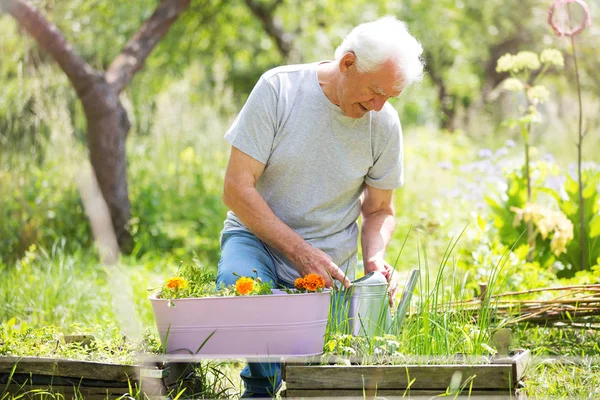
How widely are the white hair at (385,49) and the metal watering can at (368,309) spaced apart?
0.64m

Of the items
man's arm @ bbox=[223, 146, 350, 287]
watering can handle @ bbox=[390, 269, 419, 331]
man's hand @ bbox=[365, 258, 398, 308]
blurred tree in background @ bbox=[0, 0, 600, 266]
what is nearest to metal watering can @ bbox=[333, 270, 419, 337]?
watering can handle @ bbox=[390, 269, 419, 331]

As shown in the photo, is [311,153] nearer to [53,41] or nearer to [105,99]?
[105,99]

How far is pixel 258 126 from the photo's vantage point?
258cm

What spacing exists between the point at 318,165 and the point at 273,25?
6.15 metres

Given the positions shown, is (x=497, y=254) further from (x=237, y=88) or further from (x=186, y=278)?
(x=237, y=88)

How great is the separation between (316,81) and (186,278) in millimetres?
892

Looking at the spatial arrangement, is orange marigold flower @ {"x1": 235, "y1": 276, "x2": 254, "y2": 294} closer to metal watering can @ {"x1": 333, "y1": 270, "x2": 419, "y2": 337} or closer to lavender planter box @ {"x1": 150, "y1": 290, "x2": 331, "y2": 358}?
lavender planter box @ {"x1": 150, "y1": 290, "x2": 331, "y2": 358}

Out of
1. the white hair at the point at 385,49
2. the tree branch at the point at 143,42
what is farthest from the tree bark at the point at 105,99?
the white hair at the point at 385,49

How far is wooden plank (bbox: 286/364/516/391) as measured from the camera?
2.08 m

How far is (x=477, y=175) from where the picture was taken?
6824 mm

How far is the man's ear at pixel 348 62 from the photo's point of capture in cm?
248

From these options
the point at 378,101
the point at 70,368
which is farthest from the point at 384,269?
the point at 70,368

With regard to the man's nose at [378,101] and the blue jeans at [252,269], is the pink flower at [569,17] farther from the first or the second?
the blue jeans at [252,269]

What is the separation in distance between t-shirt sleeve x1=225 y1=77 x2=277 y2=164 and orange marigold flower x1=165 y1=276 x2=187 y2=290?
0.59 m
